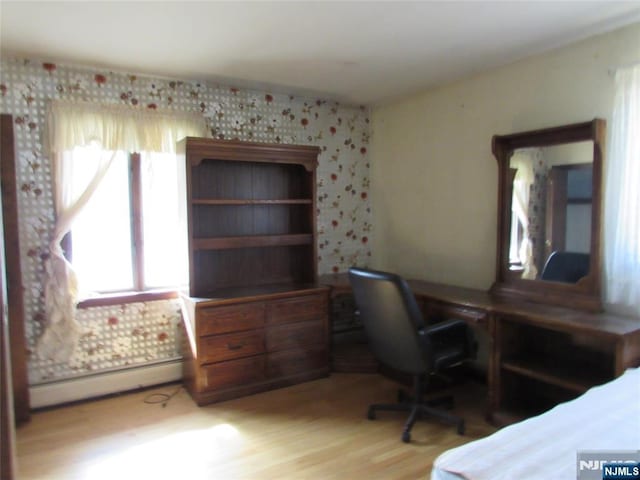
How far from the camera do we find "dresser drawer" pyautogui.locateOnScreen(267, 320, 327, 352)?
3.31 meters

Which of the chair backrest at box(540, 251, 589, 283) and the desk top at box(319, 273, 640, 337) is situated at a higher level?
the chair backrest at box(540, 251, 589, 283)

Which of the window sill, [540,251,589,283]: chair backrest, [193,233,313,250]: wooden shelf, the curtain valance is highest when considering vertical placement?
the curtain valance

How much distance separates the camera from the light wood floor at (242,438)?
2.29m

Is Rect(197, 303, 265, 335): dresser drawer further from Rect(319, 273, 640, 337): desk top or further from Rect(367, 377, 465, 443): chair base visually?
Rect(319, 273, 640, 337): desk top

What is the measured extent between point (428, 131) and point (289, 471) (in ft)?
9.22

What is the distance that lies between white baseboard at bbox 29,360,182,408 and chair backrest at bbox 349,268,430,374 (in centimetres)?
171

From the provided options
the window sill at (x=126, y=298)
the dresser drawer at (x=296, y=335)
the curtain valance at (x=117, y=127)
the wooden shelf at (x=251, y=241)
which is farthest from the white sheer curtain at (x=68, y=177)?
the dresser drawer at (x=296, y=335)

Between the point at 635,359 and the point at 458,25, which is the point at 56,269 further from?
the point at 635,359

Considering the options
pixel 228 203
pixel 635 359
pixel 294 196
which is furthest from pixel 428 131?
pixel 635 359

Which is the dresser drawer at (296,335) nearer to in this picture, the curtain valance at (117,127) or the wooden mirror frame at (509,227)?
the wooden mirror frame at (509,227)

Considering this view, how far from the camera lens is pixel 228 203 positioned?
341 cm

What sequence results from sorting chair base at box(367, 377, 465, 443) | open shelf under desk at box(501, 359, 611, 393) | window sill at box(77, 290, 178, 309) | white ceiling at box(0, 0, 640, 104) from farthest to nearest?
window sill at box(77, 290, 178, 309) < chair base at box(367, 377, 465, 443) < open shelf under desk at box(501, 359, 611, 393) < white ceiling at box(0, 0, 640, 104)

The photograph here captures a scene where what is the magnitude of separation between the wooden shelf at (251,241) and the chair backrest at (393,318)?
1.06 m

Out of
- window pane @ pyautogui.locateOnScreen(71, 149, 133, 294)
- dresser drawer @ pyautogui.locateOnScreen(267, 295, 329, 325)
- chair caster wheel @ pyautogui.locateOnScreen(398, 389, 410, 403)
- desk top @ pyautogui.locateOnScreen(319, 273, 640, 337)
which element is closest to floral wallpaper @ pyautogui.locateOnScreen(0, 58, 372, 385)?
window pane @ pyautogui.locateOnScreen(71, 149, 133, 294)
